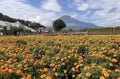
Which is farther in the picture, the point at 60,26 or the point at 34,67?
the point at 60,26

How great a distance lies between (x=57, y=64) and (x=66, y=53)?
29.2 inches

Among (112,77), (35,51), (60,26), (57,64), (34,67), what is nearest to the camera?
(112,77)

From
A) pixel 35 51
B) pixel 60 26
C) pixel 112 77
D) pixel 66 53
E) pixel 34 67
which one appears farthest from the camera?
pixel 60 26

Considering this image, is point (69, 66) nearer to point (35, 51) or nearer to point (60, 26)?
point (35, 51)

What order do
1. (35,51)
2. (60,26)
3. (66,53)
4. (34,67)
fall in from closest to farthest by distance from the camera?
(34,67), (66,53), (35,51), (60,26)

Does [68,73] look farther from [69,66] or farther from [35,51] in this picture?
[35,51]

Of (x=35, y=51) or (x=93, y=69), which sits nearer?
(x=93, y=69)

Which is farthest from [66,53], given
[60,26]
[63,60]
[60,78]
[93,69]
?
[60,26]

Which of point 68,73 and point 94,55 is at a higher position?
point 94,55

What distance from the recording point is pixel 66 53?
7.27 m

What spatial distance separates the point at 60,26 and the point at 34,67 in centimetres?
7325

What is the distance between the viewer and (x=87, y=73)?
4656 mm

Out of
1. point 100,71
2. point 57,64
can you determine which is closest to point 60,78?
point 57,64

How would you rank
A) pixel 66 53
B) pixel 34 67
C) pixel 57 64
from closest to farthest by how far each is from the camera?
1. pixel 34 67
2. pixel 57 64
3. pixel 66 53
